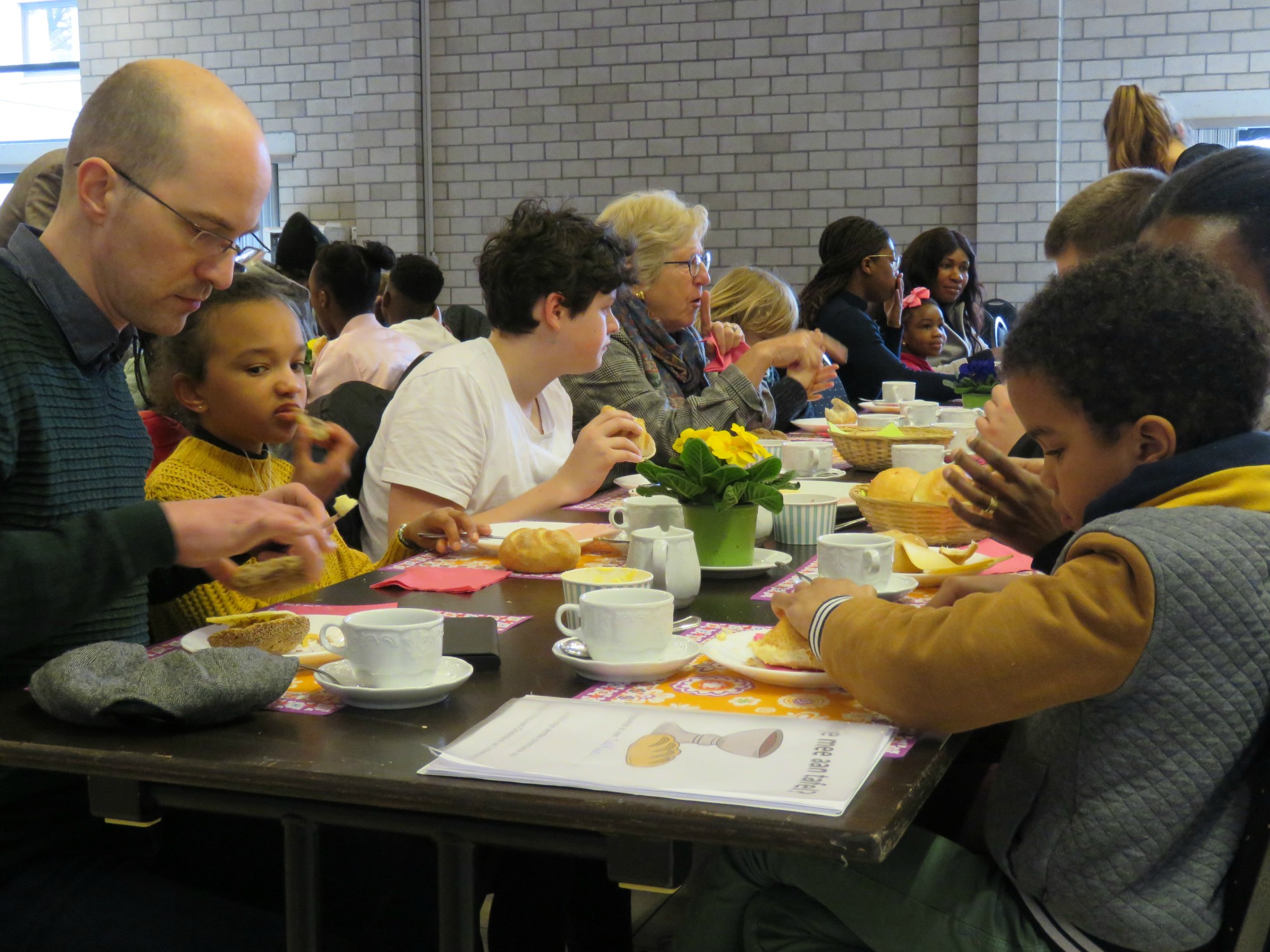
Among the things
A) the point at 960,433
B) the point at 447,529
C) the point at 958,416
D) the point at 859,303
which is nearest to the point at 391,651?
the point at 447,529

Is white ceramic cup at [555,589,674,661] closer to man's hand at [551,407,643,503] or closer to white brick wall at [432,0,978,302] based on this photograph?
man's hand at [551,407,643,503]

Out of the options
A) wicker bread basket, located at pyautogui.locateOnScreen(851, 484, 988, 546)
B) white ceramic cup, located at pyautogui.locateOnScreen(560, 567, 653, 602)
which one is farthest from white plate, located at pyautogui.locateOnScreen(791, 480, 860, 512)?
white ceramic cup, located at pyautogui.locateOnScreen(560, 567, 653, 602)

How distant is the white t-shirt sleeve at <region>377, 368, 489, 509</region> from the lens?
2781 mm

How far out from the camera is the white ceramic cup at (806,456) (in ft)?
10.5

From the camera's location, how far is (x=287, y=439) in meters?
2.31

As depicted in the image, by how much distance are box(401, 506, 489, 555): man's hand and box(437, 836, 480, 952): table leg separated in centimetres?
104

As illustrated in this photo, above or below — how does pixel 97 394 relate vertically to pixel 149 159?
below

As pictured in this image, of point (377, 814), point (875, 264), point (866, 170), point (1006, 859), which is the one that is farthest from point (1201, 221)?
point (866, 170)

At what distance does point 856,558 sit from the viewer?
1.78 metres

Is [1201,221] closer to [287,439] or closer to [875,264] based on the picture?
[287,439]

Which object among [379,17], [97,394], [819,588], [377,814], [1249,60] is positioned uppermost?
[379,17]

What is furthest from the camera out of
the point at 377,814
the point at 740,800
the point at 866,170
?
the point at 866,170

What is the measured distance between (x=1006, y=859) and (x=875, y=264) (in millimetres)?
5006

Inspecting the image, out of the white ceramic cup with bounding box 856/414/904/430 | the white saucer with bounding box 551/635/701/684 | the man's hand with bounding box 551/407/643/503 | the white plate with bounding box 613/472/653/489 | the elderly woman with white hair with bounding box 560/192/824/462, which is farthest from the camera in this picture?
the white ceramic cup with bounding box 856/414/904/430
